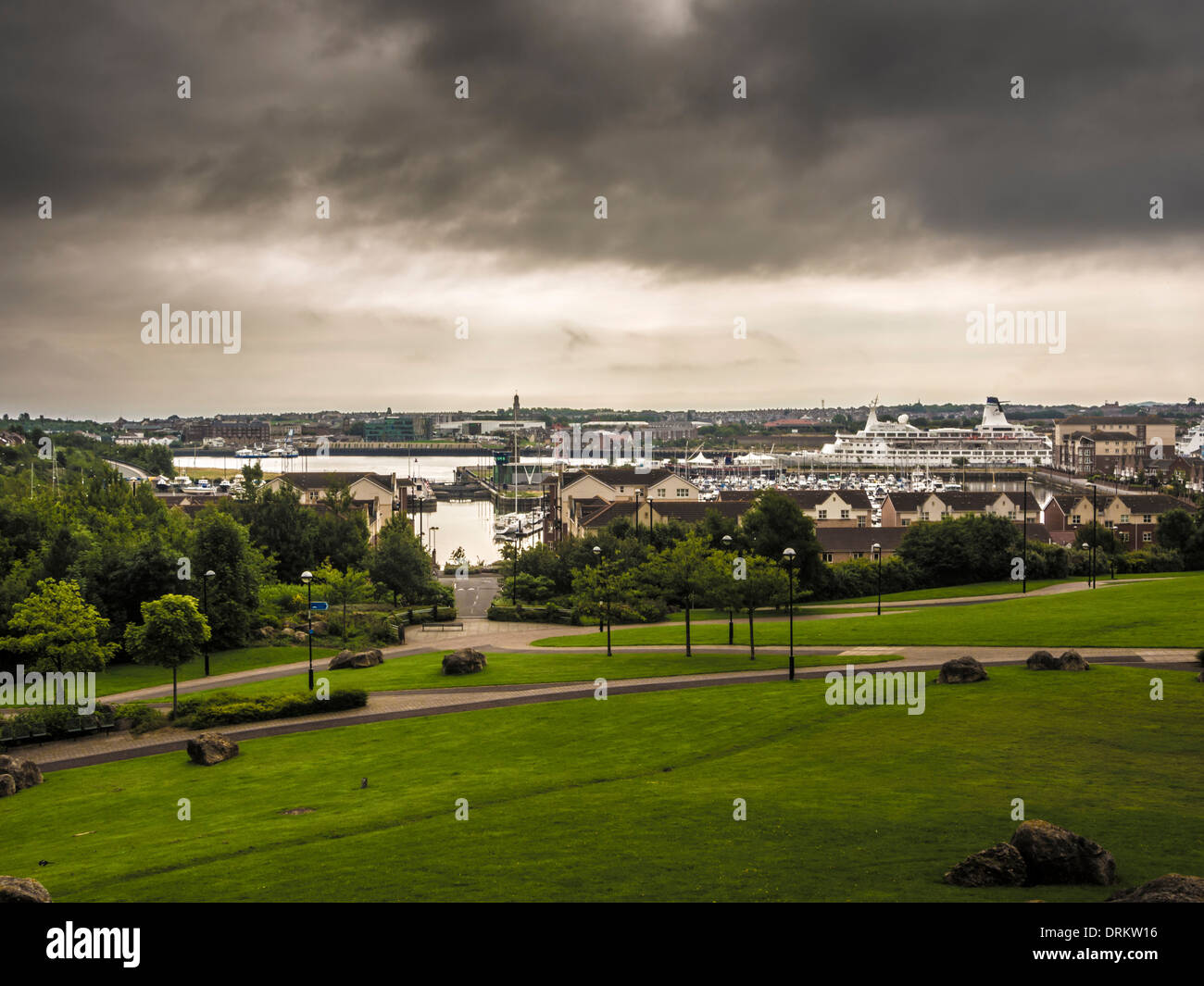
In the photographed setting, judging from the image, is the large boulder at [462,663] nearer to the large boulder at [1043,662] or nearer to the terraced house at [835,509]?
the large boulder at [1043,662]

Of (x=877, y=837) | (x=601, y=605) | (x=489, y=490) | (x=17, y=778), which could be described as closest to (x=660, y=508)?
(x=601, y=605)

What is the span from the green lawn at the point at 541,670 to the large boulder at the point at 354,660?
42 centimetres

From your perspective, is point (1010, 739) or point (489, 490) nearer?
point (1010, 739)

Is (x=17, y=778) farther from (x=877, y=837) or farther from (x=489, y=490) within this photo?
(x=489, y=490)

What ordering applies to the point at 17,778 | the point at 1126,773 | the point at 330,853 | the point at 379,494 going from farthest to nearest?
the point at 379,494 < the point at 17,778 < the point at 1126,773 < the point at 330,853

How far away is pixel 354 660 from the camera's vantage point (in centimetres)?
4181

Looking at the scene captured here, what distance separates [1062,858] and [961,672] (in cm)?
1846

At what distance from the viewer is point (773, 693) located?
31688mm

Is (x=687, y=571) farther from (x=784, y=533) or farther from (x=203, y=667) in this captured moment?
(x=203, y=667)

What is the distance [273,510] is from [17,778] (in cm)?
4576

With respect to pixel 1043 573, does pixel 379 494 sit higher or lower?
higher

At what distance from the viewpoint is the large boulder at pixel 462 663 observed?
3838cm
